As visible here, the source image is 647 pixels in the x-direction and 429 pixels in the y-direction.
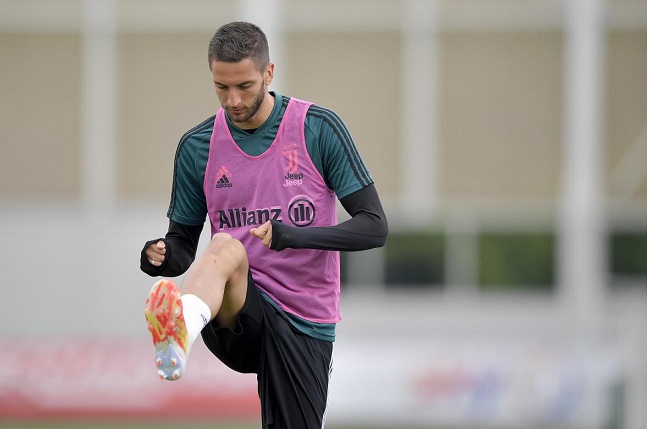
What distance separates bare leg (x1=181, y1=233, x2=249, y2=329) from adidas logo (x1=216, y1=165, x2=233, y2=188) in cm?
28

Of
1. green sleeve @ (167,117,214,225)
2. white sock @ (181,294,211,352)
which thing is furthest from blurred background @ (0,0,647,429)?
white sock @ (181,294,211,352)

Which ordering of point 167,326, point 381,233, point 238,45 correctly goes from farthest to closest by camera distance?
point 381,233, point 238,45, point 167,326

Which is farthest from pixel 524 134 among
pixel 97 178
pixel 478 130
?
pixel 97 178

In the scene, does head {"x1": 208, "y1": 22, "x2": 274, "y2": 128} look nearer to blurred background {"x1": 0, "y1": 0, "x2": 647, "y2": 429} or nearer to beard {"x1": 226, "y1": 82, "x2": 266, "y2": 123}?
beard {"x1": 226, "y1": 82, "x2": 266, "y2": 123}

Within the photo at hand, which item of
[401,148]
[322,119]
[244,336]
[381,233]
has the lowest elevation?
[244,336]

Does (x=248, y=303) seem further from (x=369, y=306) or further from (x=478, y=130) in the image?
(x=478, y=130)

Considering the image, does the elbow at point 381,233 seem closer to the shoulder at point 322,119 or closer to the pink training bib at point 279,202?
the pink training bib at point 279,202

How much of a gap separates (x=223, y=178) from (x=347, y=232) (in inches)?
20.8

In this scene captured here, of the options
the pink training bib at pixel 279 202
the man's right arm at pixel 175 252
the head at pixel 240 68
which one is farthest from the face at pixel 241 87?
the man's right arm at pixel 175 252

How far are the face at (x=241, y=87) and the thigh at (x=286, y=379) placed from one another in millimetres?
735

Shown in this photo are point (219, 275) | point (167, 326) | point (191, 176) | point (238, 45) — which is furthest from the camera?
point (191, 176)

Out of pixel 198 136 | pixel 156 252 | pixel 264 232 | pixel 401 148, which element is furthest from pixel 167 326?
pixel 401 148

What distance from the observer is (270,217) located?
15.0 ft

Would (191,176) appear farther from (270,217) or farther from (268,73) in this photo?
(268,73)
